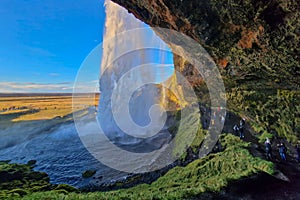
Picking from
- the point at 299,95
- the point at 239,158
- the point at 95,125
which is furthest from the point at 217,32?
the point at 95,125

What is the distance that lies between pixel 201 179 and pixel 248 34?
5.68 metres

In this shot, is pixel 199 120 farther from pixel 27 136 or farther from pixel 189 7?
pixel 27 136

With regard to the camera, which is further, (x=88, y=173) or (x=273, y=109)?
(x=88, y=173)

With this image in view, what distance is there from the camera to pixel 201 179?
305 inches

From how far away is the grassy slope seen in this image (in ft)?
20.0

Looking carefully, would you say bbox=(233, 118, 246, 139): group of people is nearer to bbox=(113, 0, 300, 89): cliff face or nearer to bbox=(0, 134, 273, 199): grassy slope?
bbox=(0, 134, 273, 199): grassy slope

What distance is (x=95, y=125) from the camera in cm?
2389

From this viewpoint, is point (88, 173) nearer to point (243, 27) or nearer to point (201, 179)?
point (201, 179)

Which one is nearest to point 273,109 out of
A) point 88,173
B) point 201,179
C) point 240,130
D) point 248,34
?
point 240,130

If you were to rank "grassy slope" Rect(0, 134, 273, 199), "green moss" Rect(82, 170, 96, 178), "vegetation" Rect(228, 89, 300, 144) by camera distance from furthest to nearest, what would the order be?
1. "green moss" Rect(82, 170, 96, 178)
2. "vegetation" Rect(228, 89, 300, 144)
3. "grassy slope" Rect(0, 134, 273, 199)

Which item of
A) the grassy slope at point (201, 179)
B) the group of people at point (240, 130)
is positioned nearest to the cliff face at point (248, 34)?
the grassy slope at point (201, 179)

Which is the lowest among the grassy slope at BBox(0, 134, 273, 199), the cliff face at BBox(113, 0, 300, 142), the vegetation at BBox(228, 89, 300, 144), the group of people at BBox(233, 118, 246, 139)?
the grassy slope at BBox(0, 134, 273, 199)

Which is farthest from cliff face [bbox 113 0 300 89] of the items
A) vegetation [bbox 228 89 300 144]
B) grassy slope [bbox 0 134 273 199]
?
grassy slope [bbox 0 134 273 199]

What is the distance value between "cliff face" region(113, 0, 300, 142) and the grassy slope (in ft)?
7.61
